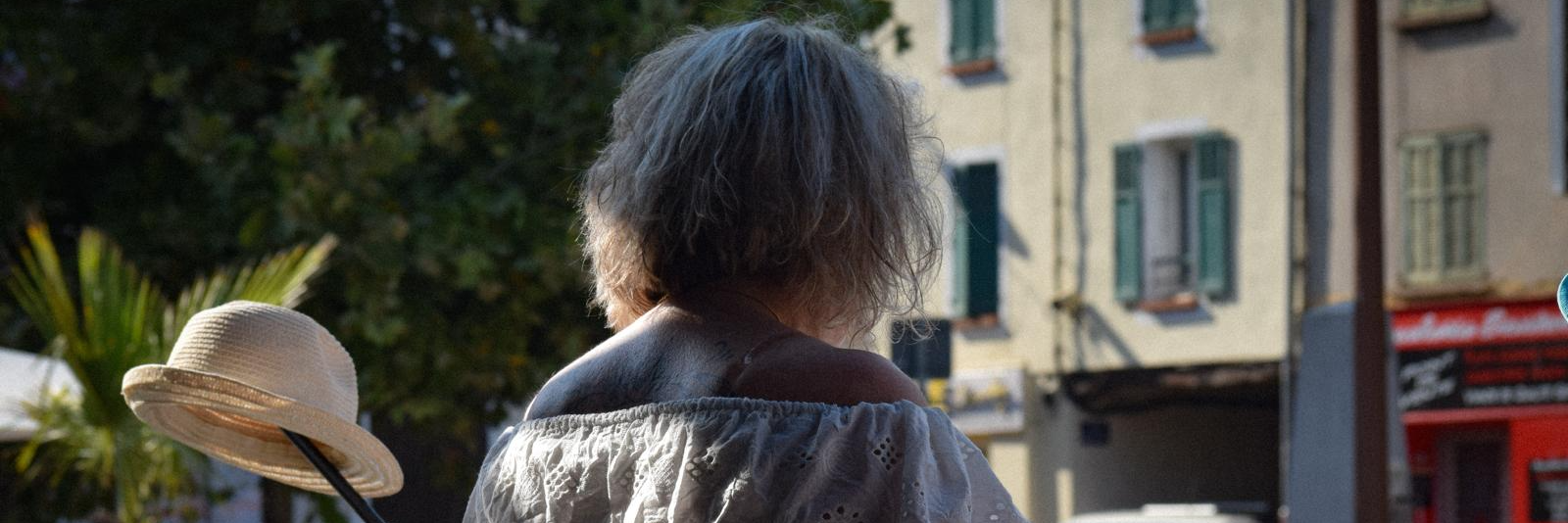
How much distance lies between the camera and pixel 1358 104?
9.70 metres

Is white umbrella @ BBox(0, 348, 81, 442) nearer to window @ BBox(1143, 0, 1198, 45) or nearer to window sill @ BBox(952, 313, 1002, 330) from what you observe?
window @ BBox(1143, 0, 1198, 45)

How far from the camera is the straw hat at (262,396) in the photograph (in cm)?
224

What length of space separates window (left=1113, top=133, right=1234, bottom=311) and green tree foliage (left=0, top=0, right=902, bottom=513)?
488 inches

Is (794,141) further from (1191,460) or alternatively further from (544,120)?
(1191,460)

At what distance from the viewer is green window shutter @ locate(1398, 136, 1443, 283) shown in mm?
18219

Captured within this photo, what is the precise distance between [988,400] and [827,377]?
66.1 feet

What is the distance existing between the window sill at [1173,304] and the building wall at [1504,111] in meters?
2.34

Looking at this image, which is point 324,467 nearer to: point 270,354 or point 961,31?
point 270,354

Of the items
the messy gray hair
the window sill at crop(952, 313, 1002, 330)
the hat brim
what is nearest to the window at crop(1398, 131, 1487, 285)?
the window sill at crop(952, 313, 1002, 330)

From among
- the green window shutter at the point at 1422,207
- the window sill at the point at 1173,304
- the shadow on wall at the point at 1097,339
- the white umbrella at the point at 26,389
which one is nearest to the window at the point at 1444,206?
the green window shutter at the point at 1422,207

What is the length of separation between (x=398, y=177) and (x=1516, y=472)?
478 inches

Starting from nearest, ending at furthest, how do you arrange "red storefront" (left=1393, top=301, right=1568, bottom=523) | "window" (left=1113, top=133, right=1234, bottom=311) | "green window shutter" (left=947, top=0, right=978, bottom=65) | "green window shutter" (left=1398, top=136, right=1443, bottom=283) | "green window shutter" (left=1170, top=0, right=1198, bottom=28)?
"red storefront" (left=1393, top=301, right=1568, bottom=523) → "green window shutter" (left=1398, top=136, right=1443, bottom=283) → "window" (left=1113, top=133, right=1234, bottom=311) → "green window shutter" (left=1170, top=0, right=1198, bottom=28) → "green window shutter" (left=947, top=0, right=978, bottom=65)

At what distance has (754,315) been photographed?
1.68 metres

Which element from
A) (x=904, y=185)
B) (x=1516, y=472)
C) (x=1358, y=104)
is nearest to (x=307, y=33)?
(x=1358, y=104)
